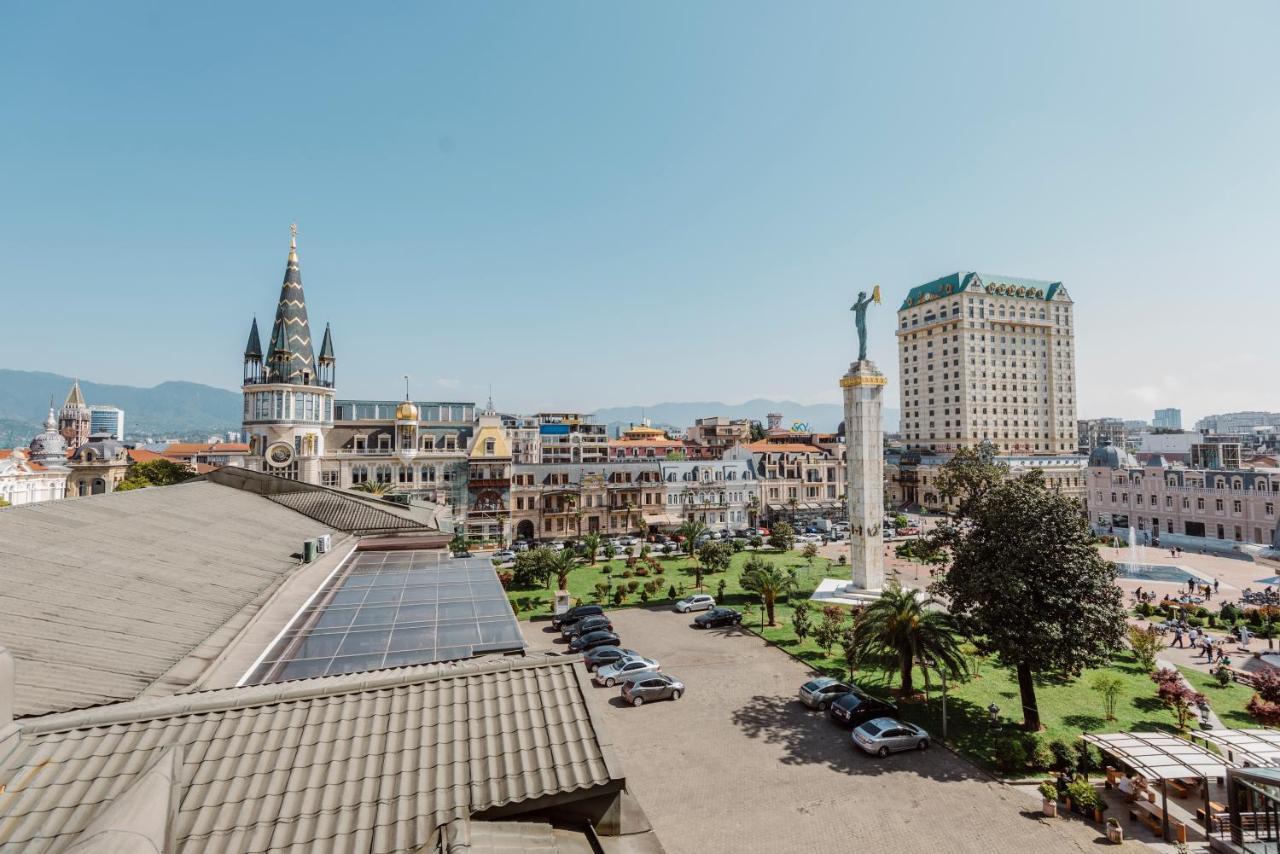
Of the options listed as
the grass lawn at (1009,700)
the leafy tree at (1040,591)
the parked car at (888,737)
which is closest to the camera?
the leafy tree at (1040,591)

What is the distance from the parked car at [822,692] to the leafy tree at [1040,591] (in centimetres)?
624

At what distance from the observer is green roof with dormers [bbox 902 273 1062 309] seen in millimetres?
116188

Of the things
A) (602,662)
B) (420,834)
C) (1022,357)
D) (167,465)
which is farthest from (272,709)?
(1022,357)

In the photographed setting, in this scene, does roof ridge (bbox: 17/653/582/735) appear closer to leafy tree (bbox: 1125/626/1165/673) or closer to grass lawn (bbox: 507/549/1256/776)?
grass lawn (bbox: 507/549/1256/776)

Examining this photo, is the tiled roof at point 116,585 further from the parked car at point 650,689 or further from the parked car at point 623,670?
the parked car at point 623,670

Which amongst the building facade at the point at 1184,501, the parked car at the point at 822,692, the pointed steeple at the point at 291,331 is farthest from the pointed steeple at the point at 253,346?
the building facade at the point at 1184,501

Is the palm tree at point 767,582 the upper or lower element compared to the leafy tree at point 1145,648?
upper

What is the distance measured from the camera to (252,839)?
5.68m

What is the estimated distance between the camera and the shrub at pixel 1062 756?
2025 centimetres

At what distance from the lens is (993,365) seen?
117 m

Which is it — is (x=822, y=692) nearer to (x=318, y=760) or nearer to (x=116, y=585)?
(x=318, y=760)

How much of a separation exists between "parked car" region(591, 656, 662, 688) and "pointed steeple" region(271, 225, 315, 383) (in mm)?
51028

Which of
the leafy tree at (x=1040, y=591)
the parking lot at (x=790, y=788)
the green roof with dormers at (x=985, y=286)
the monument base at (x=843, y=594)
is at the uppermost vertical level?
the green roof with dormers at (x=985, y=286)

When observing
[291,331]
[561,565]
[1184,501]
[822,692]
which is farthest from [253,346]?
[1184,501]
